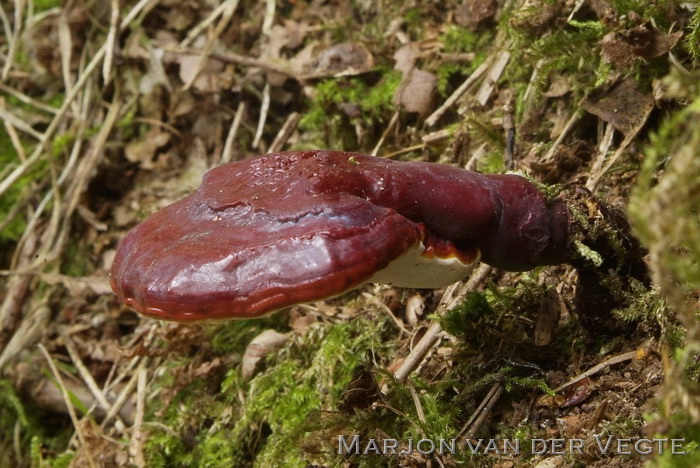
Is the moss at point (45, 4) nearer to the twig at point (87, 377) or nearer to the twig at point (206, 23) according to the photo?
the twig at point (206, 23)

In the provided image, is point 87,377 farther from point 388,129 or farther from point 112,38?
point 112,38

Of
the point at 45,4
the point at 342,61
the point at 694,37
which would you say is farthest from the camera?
the point at 45,4

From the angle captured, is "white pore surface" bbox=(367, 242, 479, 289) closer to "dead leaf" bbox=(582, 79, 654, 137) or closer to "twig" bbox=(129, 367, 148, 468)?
"dead leaf" bbox=(582, 79, 654, 137)

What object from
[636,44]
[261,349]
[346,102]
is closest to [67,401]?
[261,349]

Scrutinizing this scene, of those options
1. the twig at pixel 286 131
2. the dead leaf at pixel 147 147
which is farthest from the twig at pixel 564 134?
the dead leaf at pixel 147 147

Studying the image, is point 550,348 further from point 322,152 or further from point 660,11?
point 660,11

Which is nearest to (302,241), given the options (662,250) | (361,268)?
(361,268)
